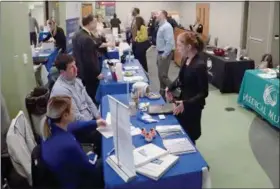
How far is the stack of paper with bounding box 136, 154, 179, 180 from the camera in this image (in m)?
1.62

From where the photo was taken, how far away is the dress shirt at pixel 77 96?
2.55 metres

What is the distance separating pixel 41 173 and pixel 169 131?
2.83 ft

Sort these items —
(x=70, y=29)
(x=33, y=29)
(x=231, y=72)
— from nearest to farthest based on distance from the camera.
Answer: (x=231, y=72) → (x=70, y=29) → (x=33, y=29)

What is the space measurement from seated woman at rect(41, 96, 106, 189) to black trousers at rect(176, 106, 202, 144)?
896 millimetres

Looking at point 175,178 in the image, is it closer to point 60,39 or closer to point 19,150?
point 19,150

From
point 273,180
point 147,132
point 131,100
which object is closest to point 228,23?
point 131,100

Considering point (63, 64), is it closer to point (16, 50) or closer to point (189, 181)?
point (16, 50)

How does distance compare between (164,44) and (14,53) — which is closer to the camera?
(14,53)

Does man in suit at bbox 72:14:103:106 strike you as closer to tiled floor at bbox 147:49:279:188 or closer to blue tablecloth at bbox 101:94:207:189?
tiled floor at bbox 147:49:279:188

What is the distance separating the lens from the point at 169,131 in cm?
216

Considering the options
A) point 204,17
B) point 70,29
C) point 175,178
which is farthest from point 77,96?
point 204,17

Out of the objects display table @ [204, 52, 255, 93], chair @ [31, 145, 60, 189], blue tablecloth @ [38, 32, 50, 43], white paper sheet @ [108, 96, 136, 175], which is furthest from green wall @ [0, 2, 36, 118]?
blue tablecloth @ [38, 32, 50, 43]

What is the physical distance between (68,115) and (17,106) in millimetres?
1574

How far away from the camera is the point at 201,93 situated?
2422mm
